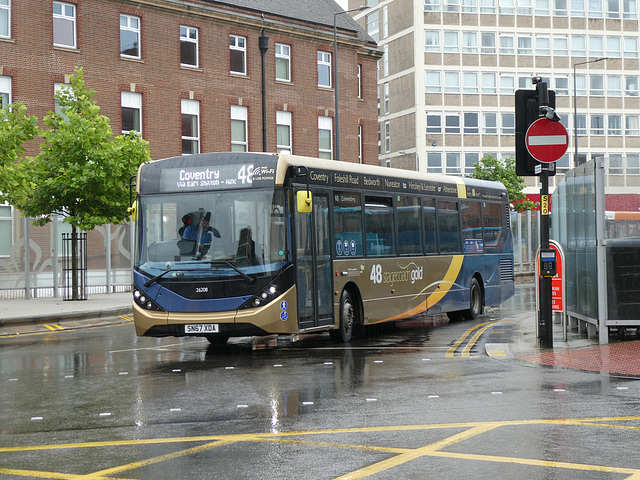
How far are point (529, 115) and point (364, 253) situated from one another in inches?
155

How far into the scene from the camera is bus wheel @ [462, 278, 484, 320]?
67.9 feet

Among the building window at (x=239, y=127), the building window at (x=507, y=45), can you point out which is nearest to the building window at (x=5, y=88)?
the building window at (x=239, y=127)

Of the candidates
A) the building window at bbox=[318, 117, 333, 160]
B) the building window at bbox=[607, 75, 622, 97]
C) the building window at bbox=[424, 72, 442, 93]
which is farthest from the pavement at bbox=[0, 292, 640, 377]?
the building window at bbox=[607, 75, 622, 97]

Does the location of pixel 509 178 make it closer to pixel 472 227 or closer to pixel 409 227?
pixel 472 227

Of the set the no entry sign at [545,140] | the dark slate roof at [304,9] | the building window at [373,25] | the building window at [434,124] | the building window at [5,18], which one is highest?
the building window at [373,25]

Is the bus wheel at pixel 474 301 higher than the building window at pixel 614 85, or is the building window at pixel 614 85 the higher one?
the building window at pixel 614 85

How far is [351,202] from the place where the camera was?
16.0 metres

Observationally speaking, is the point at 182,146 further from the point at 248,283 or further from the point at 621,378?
the point at 621,378

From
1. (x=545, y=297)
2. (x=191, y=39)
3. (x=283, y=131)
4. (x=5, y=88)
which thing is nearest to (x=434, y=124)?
(x=283, y=131)

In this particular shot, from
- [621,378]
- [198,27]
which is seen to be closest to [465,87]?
[198,27]

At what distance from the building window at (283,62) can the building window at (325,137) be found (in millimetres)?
2697

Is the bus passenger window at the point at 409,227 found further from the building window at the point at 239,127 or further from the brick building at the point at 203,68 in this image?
the building window at the point at 239,127

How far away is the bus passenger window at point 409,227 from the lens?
17656mm

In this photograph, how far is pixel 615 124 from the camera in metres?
73.0
